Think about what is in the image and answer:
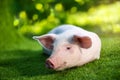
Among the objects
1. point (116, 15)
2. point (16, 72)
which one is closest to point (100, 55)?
point (16, 72)

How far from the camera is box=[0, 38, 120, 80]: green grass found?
13.8ft

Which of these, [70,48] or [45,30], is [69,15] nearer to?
[45,30]

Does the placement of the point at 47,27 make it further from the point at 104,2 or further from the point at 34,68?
the point at 34,68

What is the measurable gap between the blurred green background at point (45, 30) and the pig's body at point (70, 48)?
110mm

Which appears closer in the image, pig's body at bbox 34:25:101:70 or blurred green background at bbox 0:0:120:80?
pig's body at bbox 34:25:101:70

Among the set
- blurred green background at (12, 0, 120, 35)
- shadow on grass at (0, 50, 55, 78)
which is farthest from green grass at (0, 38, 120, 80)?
blurred green background at (12, 0, 120, 35)

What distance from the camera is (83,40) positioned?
429cm

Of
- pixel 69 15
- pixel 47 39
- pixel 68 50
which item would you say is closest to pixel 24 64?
pixel 47 39

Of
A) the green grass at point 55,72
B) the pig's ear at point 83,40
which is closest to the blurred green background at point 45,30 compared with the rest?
the green grass at point 55,72

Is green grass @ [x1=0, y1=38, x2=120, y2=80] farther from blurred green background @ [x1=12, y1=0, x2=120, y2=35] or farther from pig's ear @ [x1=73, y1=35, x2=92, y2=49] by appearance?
blurred green background @ [x1=12, y1=0, x2=120, y2=35]

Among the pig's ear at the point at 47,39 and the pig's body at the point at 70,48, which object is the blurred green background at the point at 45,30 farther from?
the pig's ear at the point at 47,39

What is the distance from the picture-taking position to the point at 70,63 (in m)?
4.25

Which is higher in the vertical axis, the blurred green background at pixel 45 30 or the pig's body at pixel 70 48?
the pig's body at pixel 70 48

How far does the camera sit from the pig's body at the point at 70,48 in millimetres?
4141
